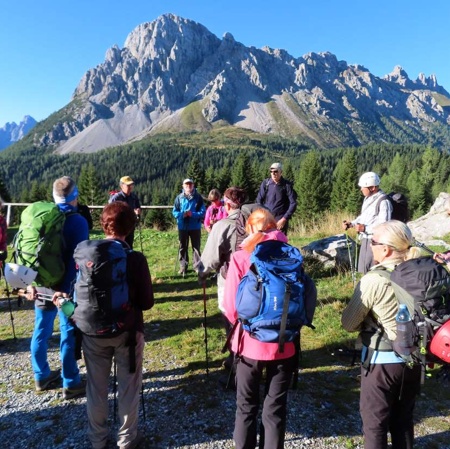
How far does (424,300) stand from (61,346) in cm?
392

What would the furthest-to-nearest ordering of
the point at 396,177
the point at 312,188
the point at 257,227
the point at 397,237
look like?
the point at 396,177 → the point at 312,188 → the point at 257,227 → the point at 397,237

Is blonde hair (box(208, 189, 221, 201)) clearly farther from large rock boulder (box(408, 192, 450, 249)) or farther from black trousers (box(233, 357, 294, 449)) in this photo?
large rock boulder (box(408, 192, 450, 249))

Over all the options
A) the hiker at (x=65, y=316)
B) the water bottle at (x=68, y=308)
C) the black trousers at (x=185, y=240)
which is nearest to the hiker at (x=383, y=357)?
the water bottle at (x=68, y=308)

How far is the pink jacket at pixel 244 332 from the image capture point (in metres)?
2.82

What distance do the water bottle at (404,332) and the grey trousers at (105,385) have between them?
233cm

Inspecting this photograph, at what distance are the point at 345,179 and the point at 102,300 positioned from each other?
72492 millimetres

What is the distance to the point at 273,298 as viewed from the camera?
2699 mm

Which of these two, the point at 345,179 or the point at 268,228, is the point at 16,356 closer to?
the point at 268,228

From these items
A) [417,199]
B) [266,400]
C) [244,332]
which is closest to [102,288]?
[244,332]

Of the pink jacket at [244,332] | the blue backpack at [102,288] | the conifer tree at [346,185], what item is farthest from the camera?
the conifer tree at [346,185]

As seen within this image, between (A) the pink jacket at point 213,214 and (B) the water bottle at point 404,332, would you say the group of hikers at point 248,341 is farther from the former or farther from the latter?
(A) the pink jacket at point 213,214

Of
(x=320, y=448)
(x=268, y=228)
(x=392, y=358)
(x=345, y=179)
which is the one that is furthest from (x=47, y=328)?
(x=345, y=179)

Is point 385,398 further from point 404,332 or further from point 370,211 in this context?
point 370,211

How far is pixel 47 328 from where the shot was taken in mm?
4281
